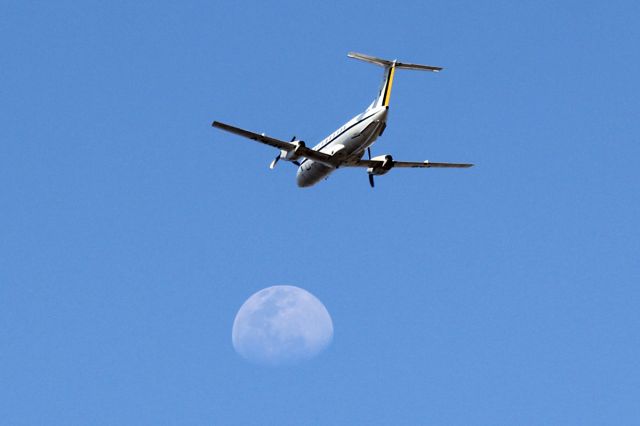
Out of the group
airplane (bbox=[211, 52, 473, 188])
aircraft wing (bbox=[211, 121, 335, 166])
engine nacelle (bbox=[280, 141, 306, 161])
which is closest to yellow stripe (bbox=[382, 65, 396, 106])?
airplane (bbox=[211, 52, 473, 188])

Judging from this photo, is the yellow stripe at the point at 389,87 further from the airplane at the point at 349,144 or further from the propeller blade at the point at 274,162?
the propeller blade at the point at 274,162

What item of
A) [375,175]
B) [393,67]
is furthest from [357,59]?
[375,175]

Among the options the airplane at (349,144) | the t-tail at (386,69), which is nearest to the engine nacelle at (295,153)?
the airplane at (349,144)

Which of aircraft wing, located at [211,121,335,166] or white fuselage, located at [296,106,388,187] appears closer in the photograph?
white fuselage, located at [296,106,388,187]

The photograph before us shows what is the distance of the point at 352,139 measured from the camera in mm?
102500

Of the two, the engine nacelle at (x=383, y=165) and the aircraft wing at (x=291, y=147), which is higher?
the engine nacelle at (x=383, y=165)

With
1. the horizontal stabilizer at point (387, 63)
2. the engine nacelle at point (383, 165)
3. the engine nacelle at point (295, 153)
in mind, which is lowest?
the engine nacelle at point (295, 153)

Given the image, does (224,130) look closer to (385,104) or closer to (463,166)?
(385,104)

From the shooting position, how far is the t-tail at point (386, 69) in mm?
102938

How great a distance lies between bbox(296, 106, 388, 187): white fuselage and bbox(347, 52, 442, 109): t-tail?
1056mm

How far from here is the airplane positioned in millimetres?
101438

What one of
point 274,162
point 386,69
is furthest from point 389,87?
point 274,162

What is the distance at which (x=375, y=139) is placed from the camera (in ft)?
336

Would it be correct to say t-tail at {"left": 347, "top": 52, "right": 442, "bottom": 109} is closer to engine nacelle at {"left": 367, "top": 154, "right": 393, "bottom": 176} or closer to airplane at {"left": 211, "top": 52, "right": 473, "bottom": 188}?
airplane at {"left": 211, "top": 52, "right": 473, "bottom": 188}
